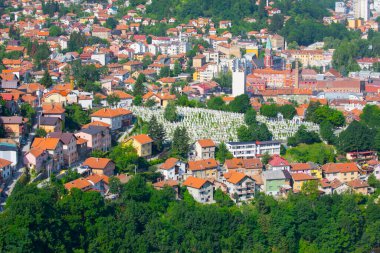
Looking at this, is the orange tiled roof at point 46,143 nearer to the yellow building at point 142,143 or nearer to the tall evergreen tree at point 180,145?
the yellow building at point 142,143

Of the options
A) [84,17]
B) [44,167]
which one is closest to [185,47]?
[84,17]

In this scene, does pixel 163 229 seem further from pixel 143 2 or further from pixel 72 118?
pixel 143 2

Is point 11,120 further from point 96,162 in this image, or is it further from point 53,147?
point 96,162

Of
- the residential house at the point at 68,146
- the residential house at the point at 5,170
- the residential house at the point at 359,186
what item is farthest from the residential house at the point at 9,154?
the residential house at the point at 359,186

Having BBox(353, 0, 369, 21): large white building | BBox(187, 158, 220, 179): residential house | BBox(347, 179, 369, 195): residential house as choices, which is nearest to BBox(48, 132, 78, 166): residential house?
BBox(187, 158, 220, 179): residential house

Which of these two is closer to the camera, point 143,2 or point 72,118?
point 72,118

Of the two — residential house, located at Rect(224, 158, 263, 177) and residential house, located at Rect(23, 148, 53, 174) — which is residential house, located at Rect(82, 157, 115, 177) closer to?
residential house, located at Rect(23, 148, 53, 174)
